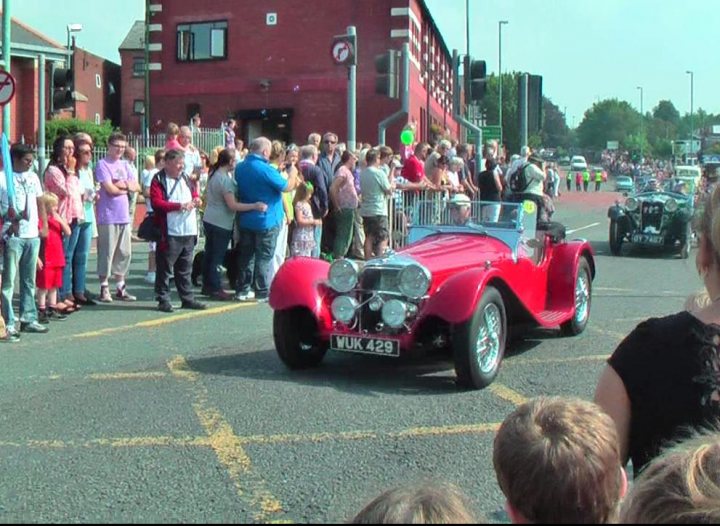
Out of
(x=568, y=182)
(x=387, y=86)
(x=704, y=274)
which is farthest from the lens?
(x=568, y=182)

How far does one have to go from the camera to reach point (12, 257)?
8484 mm

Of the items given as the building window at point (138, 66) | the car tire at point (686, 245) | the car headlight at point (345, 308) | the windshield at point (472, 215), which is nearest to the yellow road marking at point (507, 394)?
the car headlight at point (345, 308)

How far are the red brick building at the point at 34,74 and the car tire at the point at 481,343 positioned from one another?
12.7 metres

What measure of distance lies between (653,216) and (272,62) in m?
25.1

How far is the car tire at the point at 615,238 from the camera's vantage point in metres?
18.1

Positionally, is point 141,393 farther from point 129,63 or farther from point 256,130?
point 129,63

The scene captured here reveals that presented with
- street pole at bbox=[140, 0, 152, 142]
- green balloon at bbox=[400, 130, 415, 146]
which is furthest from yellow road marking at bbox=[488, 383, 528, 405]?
street pole at bbox=[140, 0, 152, 142]

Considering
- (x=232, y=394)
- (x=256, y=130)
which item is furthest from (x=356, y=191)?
(x=256, y=130)

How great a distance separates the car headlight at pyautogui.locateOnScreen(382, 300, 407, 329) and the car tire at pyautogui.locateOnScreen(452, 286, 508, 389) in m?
0.47

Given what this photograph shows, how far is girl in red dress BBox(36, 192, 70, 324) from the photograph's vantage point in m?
9.41

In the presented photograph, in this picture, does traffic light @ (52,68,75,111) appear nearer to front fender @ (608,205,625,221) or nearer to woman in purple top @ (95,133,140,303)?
woman in purple top @ (95,133,140,303)

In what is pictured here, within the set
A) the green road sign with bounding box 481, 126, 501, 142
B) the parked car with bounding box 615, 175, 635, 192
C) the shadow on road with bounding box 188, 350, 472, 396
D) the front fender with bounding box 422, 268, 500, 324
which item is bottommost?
the shadow on road with bounding box 188, 350, 472, 396

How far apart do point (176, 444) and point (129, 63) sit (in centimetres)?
6007

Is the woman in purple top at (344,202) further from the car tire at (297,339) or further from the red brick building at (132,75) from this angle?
the red brick building at (132,75)
